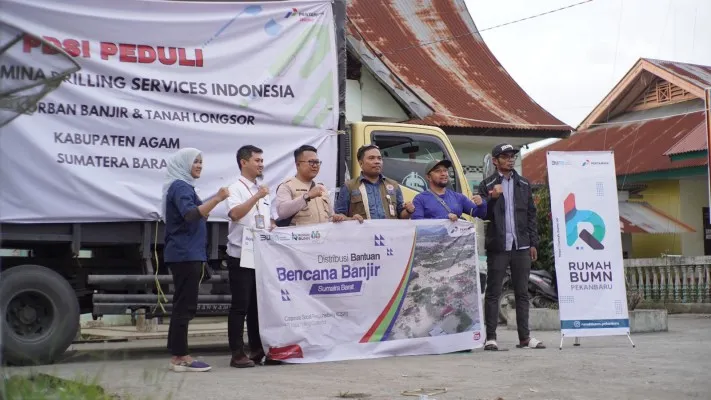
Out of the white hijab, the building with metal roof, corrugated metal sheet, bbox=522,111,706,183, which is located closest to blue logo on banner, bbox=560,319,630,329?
the white hijab

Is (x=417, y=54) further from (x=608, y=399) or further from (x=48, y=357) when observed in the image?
(x=608, y=399)

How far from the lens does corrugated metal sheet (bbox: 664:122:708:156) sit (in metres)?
20.0

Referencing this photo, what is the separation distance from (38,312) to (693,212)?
61.4ft

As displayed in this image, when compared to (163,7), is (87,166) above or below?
below

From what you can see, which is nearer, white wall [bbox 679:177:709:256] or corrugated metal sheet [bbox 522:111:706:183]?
corrugated metal sheet [bbox 522:111:706:183]

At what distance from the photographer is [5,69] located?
218 inches

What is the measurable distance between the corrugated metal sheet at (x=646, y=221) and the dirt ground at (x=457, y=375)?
12486mm

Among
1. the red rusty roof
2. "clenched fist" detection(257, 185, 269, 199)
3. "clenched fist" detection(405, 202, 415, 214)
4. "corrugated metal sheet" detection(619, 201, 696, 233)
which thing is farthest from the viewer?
"corrugated metal sheet" detection(619, 201, 696, 233)

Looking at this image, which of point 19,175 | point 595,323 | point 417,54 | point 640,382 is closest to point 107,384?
point 19,175

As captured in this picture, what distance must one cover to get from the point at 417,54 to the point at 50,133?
15329mm

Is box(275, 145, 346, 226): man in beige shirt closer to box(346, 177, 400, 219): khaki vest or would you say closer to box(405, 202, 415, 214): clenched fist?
box(346, 177, 400, 219): khaki vest

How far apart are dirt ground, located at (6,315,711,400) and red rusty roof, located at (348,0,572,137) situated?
11878 mm

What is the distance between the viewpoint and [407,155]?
11.1m

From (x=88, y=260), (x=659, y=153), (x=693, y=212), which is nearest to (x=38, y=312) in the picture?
(x=88, y=260)
